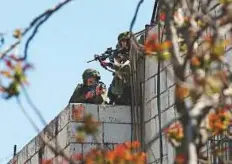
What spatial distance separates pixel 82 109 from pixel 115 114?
0.51 meters

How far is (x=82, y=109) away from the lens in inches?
491

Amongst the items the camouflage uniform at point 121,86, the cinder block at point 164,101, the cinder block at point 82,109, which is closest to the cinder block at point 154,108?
the cinder block at point 164,101

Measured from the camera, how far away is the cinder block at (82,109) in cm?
1235

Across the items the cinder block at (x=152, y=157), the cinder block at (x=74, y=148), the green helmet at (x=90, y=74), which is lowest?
the cinder block at (x=152, y=157)

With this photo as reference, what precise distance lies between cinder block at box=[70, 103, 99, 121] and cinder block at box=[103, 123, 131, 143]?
23cm

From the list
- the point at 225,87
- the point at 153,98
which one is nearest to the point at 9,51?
the point at 225,87

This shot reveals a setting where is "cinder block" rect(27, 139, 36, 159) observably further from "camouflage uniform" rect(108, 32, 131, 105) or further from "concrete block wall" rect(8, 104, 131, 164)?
"camouflage uniform" rect(108, 32, 131, 105)

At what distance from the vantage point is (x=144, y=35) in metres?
12.7

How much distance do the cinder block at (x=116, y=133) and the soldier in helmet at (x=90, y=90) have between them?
0.46m

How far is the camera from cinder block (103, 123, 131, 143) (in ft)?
41.2

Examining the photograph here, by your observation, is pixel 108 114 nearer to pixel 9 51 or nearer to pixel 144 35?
pixel 144 35

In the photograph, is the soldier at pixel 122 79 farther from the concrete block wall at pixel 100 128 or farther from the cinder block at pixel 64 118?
the cinder block at pixel 64 118

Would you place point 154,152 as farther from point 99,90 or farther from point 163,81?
point 99,90

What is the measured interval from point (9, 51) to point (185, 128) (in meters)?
1.44
